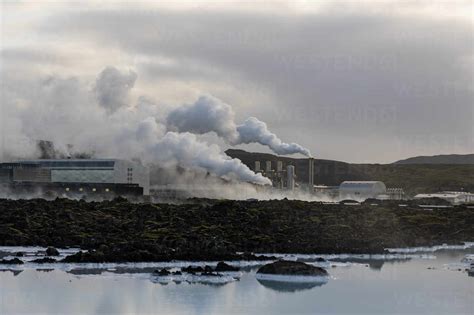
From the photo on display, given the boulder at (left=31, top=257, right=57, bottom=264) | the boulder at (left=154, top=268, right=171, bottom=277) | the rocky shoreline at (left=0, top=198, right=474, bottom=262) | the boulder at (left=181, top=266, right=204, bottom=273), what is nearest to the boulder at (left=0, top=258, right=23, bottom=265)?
the boulder at (left=31, top=257, right=57, bottom=264)

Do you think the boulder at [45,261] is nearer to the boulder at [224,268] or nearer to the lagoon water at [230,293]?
the lagoon water at [230,293]

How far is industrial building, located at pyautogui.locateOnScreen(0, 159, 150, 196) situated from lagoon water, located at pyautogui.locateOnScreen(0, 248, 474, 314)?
5269 cm

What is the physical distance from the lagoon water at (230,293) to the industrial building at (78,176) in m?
52.7

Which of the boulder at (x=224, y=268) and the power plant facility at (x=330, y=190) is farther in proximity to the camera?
the power plant facility at (x=330, y=190)

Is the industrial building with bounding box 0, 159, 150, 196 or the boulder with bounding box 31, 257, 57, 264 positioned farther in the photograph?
the industrial building with bounding box 0, 159, 150, 196

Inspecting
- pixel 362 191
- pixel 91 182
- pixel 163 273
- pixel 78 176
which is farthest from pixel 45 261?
pixel 362 191

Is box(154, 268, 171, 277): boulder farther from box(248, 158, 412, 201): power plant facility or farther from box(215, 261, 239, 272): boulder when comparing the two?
box(248, 158, 412, 201): power plant facility

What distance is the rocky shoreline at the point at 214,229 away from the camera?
149 ft

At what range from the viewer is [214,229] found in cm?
5791

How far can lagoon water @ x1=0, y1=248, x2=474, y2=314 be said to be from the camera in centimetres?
2880

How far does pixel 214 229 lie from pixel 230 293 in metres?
25.9

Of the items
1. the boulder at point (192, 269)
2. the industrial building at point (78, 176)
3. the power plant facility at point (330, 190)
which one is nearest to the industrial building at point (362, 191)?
the power plant facility at point (330, 190)

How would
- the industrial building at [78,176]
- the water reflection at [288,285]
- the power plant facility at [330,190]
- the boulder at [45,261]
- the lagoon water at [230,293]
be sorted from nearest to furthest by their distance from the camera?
the lagoon water at [230,293], the water reflection at [288,285], the boulder at [45,261], the industrial building at [78,176], the power plant facility at [330,190]

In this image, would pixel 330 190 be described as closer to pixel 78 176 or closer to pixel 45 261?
pixel 78 176
